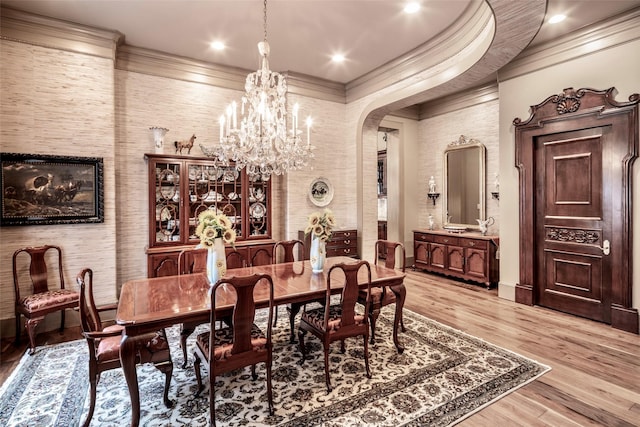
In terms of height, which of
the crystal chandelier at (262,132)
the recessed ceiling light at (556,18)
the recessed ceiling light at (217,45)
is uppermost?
the recessed ceiling light at (217,45)

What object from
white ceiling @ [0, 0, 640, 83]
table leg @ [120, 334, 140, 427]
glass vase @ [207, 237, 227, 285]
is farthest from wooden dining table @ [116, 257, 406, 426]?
white ceiling @ [0, 0, 640, 83]

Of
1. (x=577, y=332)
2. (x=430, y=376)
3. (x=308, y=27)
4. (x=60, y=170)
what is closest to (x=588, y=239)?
(x=577, y=332)

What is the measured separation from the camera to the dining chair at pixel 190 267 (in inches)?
103

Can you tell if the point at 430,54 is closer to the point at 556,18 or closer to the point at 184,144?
the point at 556,18

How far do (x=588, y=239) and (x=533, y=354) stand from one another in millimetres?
1723

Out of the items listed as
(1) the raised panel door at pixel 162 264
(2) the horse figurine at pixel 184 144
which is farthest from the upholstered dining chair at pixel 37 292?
(2) the horse figurine at pixel 184 144

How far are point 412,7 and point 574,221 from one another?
3.06m

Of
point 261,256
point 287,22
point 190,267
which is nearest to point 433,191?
point 261,256

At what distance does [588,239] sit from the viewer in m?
3.80

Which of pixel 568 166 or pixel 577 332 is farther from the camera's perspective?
pixel 568 166

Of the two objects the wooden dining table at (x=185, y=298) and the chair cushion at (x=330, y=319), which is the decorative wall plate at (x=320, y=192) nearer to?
the wooden dining table at (x=185, y=298)

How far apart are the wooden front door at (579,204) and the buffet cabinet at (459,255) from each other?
832 mm

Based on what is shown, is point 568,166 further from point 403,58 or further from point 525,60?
point 403,58

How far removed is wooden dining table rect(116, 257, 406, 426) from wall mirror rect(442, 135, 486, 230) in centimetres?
342
